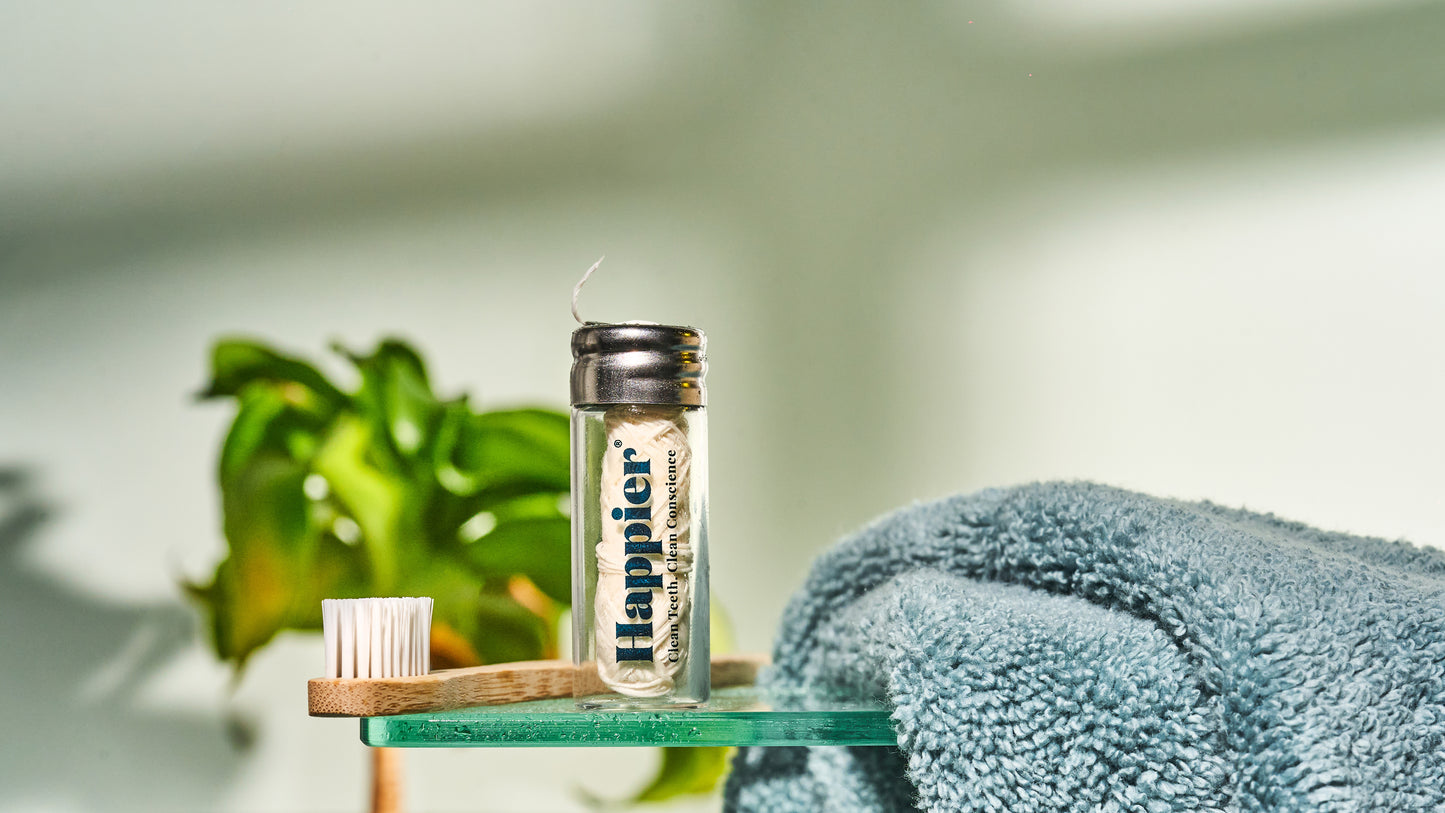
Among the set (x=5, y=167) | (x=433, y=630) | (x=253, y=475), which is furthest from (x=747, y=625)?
(x=5, y=167)

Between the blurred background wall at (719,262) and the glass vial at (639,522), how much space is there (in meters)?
0.26

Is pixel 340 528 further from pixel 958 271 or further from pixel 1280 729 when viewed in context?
pixel 1280 729

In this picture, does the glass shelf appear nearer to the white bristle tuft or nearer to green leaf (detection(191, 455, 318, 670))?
the white bristle tuft

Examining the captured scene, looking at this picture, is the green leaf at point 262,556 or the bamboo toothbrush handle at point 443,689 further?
the green leaf at point 262,556

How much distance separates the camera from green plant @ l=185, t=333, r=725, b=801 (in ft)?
1.93

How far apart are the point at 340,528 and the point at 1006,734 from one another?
454 millimetres

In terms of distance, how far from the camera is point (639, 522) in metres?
0.34

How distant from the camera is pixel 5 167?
63 centimetres

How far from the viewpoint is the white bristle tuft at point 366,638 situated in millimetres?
336

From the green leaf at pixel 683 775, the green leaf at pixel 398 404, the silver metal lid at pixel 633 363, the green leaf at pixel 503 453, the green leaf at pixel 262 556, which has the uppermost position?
the silver metal lid at pixel 633 363

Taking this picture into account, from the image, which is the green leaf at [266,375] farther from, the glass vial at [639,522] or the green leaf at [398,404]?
the glass vial at [639,522]

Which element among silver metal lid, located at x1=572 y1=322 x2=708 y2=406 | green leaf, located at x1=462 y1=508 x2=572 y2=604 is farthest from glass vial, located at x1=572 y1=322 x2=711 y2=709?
green leaf, located at x1=462 y1=508 x2=572 y2=604

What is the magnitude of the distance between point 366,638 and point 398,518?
0.86 ft

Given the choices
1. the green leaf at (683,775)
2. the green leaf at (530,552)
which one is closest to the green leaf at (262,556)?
the green leaf at (530,552)
